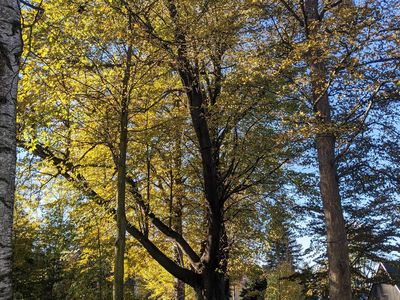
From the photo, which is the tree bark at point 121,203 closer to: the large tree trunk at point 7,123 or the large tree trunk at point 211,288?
the large tree trunk at point 7,123

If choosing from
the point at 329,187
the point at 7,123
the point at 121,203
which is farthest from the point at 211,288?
the point at 7,123

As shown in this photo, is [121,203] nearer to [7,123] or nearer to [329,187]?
[7,123]

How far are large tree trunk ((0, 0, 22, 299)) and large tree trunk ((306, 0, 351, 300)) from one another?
6.44 metres

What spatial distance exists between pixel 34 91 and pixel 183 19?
3.37 metres

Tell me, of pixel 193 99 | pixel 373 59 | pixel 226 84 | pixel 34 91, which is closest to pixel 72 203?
pixel 34 91

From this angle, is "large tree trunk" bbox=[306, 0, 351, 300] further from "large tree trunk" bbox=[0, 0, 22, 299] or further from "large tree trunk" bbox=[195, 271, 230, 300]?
"large tree trunk" bbox=[0, 0, 22, 299]

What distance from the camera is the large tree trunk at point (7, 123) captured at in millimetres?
2477

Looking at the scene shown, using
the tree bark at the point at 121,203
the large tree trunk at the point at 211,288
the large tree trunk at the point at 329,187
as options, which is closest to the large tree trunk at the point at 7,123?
the tree bark at the point at 121,203

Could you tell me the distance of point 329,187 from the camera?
994cm

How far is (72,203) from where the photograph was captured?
955 cm

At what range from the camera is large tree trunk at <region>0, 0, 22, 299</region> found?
248 cm

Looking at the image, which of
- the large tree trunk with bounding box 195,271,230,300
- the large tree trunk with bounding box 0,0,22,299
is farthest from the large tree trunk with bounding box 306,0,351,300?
the large tree trunk with bounding box 0,0,22,299

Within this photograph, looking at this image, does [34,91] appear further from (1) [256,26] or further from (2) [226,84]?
(1) [256,26]

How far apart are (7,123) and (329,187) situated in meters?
8.64
